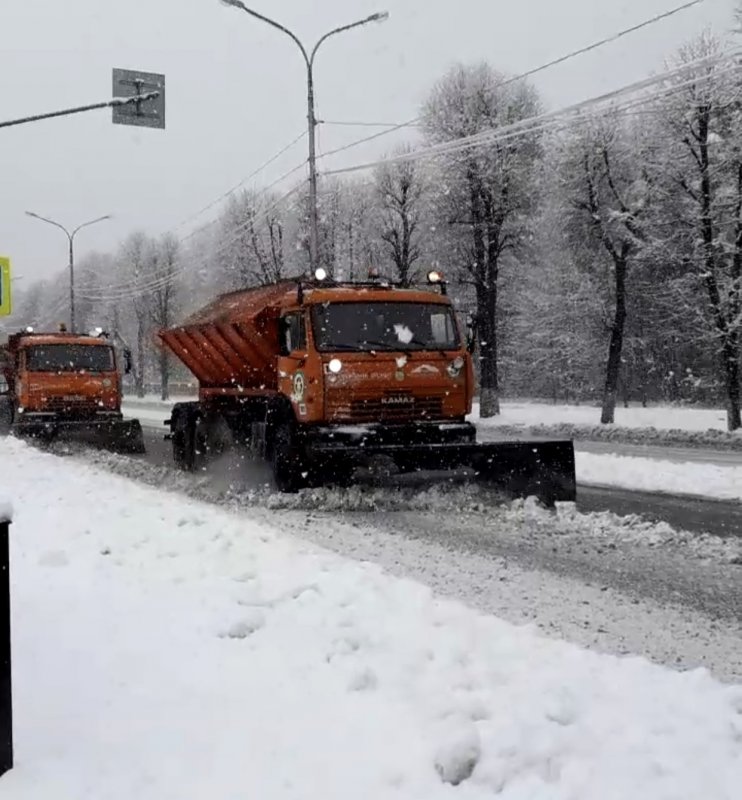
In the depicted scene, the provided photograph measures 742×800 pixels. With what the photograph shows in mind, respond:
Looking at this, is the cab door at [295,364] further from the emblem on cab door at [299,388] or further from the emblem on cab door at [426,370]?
the emblem on cab door at [426,370]

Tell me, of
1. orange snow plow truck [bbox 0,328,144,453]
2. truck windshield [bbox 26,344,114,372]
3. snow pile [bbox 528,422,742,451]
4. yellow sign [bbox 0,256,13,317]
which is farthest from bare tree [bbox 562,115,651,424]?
yellow sign [bbox 0,256,13,317]

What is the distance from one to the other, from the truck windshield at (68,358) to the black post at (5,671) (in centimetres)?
1672

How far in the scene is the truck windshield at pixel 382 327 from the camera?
10555 millimetres

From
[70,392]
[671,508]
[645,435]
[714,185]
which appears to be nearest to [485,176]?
[714,185]

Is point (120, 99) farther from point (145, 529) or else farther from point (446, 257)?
→ point (446, 257)

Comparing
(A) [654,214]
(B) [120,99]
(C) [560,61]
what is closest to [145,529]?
(B) [120,99]

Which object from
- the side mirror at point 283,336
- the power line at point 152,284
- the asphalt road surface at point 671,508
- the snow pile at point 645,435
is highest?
the power line at point 152,284

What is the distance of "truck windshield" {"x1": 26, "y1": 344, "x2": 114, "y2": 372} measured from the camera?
19.1 meters

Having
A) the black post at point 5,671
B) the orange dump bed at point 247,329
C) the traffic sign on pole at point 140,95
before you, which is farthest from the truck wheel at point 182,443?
the black post at point 5,671

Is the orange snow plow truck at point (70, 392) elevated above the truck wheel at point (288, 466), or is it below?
above

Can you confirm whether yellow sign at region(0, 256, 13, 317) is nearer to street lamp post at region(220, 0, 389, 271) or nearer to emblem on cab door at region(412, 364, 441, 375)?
emblem on cab door at region(412, 364, 441, 375)

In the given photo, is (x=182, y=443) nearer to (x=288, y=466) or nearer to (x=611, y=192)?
(x=288, y=466)

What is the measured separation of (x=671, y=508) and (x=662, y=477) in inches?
111

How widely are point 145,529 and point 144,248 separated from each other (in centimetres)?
7012
